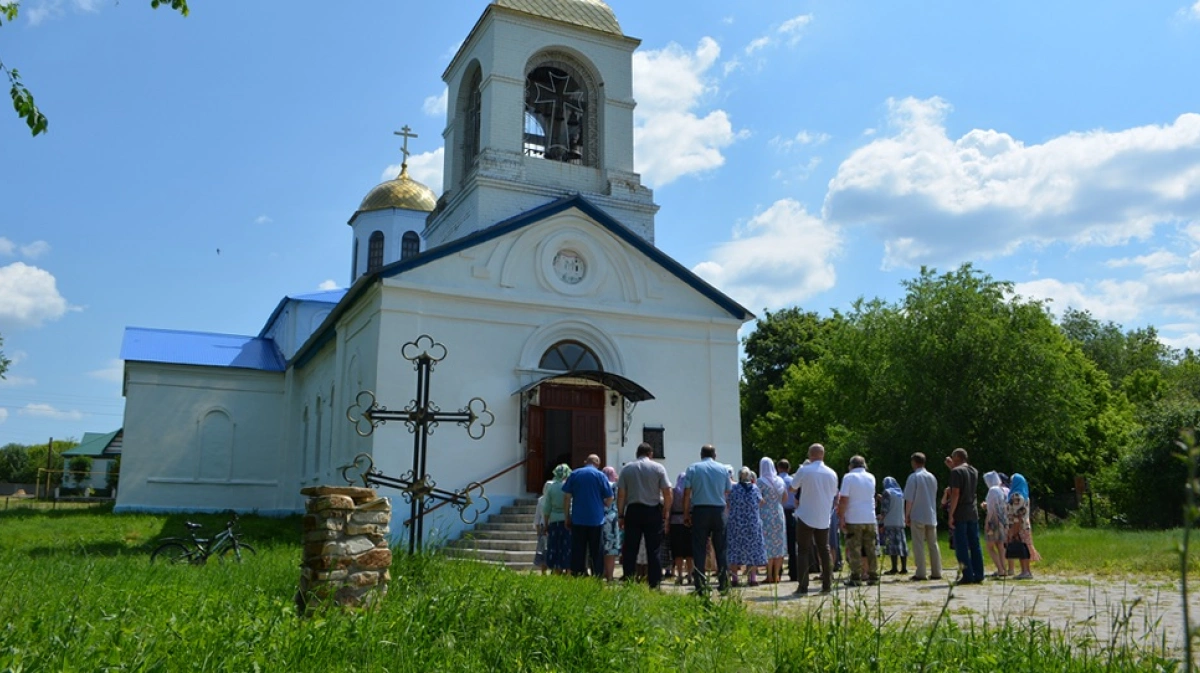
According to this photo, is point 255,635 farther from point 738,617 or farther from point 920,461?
point 920,461

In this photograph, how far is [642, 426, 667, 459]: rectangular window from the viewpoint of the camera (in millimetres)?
18188

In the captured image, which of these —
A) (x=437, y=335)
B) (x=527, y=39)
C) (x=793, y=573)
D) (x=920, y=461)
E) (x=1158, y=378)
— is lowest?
(x=793, y=573)

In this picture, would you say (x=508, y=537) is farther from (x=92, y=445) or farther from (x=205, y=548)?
(x=92, y=445)

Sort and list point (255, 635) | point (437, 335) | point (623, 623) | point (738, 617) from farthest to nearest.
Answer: point (437, 335) < point (738, 617) < point (623, 623) < point (255, 635)

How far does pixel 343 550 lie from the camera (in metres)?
6.39

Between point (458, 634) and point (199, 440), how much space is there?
2383 cm

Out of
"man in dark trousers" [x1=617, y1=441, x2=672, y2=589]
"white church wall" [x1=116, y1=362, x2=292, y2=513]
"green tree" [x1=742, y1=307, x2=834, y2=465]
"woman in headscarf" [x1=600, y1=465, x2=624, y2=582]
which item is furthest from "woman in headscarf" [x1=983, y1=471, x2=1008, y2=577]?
"green tree" [x1=742, y1=307, x2=834, y2=465]

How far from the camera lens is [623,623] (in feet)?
19.2

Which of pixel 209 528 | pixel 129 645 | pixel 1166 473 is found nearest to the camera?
pixel 129 645

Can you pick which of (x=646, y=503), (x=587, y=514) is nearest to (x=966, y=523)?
(x=646, y=503)

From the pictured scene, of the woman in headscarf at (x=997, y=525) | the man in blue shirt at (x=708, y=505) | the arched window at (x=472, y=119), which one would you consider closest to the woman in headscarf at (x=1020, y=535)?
the woman in headscarf at (x=997, y=525)

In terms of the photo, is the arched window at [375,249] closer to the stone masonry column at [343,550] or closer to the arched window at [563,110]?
the arched window at [563,110]

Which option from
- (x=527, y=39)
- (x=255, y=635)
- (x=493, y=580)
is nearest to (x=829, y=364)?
(x=527, y=39)

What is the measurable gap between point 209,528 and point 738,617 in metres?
17.0
